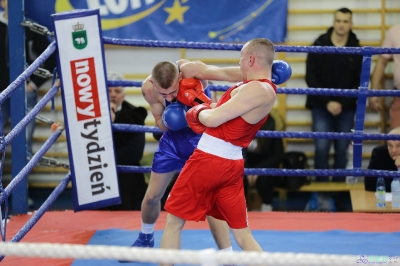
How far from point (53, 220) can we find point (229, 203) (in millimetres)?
1810

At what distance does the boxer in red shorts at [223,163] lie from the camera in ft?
10.2

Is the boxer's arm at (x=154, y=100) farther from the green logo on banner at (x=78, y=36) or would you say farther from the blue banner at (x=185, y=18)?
the blue banner at (x=185, y=18)

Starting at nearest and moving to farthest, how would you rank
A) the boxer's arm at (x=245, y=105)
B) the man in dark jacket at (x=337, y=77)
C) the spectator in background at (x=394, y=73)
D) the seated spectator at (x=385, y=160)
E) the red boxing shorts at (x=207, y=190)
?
the boxer's arm at (x=245, y=105) → the red boxing shorts at (x=207, y=190) → the seated spectator at (x=385, y=160) → the spectator in background at (x=394, y=73) → the man in dark jacket at (x=337, y=77)

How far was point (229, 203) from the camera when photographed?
319 cm

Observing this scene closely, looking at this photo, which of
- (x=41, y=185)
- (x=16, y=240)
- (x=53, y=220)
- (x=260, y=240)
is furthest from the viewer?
(x=41, y=185)

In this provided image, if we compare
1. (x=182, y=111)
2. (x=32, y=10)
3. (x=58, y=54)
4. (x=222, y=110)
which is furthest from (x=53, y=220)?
(x=32, y=10)

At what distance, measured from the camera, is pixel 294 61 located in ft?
21.2

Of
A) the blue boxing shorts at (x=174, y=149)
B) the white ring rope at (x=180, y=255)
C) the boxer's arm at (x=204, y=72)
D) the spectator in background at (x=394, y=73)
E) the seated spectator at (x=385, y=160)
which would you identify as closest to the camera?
the white ring rope at (x=180, y=255)

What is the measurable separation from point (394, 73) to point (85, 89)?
2846 mm

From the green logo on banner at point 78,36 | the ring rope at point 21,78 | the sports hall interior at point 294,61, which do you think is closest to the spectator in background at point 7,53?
the sports hall interior at point 294,61

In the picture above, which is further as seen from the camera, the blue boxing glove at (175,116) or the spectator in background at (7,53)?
the spectator in background at (7,53)

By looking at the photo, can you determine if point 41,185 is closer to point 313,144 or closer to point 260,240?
point 313,144

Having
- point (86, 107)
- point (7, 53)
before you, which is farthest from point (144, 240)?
point (7, 53)

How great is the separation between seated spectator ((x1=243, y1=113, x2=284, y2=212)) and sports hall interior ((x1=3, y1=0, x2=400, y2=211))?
330 mm
